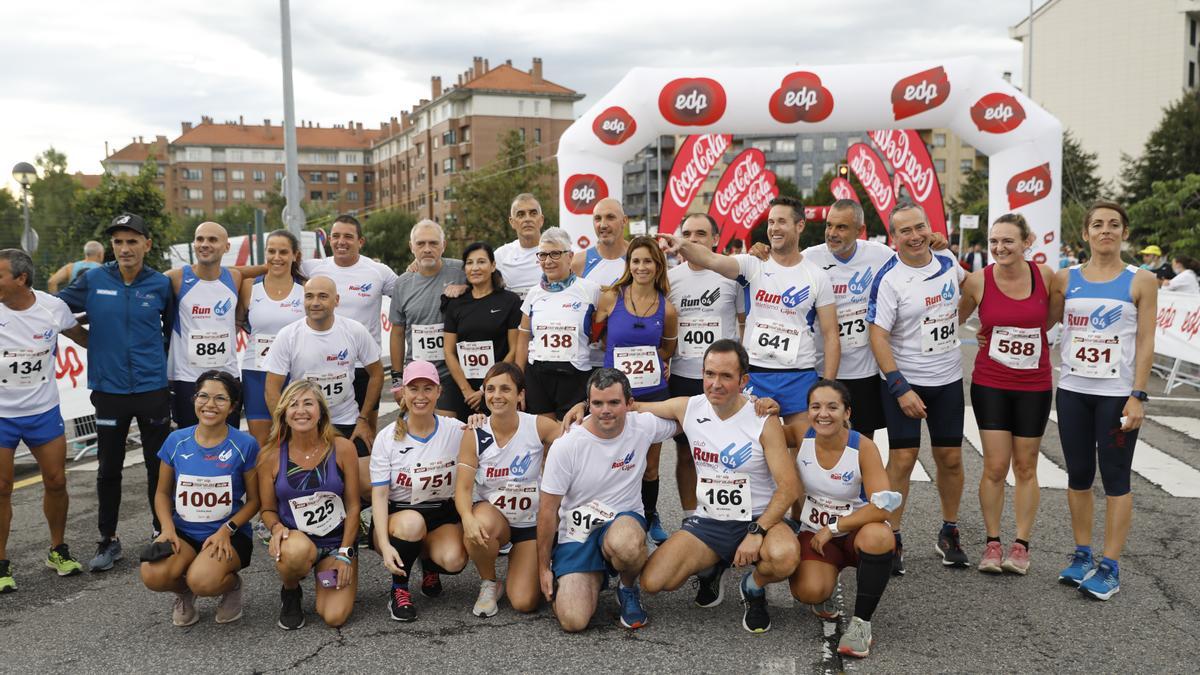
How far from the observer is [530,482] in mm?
4719

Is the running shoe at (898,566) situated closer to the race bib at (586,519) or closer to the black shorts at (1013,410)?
the black shorts at (1013,410)

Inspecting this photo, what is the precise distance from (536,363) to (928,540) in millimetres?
2639

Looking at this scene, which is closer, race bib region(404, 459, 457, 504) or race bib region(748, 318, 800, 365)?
race bib region(404, 459, 457, 504)

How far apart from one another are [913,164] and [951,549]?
12.6 metres

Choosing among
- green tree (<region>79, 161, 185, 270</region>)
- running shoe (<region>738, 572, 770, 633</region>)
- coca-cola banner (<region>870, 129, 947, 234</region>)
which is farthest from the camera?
green tree (<region>79, 161, 185, 270</region>)

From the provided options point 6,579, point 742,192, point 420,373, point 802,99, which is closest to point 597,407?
point 420,373

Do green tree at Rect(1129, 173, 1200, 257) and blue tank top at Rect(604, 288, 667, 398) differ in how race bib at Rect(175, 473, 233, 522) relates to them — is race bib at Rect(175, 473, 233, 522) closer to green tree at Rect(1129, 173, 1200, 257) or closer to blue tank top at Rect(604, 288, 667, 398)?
blue tank top at Rect(604, 288, 667, 398)

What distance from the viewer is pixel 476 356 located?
18.4 feet

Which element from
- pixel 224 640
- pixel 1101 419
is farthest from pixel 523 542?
pixel 1101 419

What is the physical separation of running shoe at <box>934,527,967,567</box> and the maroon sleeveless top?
88 cm

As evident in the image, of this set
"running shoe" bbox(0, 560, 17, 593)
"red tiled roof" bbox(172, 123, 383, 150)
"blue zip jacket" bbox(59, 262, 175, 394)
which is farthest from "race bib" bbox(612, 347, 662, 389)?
"red tiled roof" bbox(172, 123, 383, 150)

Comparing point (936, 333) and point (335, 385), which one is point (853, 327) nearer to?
point (936, 333)

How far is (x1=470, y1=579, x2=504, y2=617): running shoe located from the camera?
441 cm

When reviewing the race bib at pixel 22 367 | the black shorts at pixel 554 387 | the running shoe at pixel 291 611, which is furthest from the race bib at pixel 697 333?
the race bib at pixel 22 367
